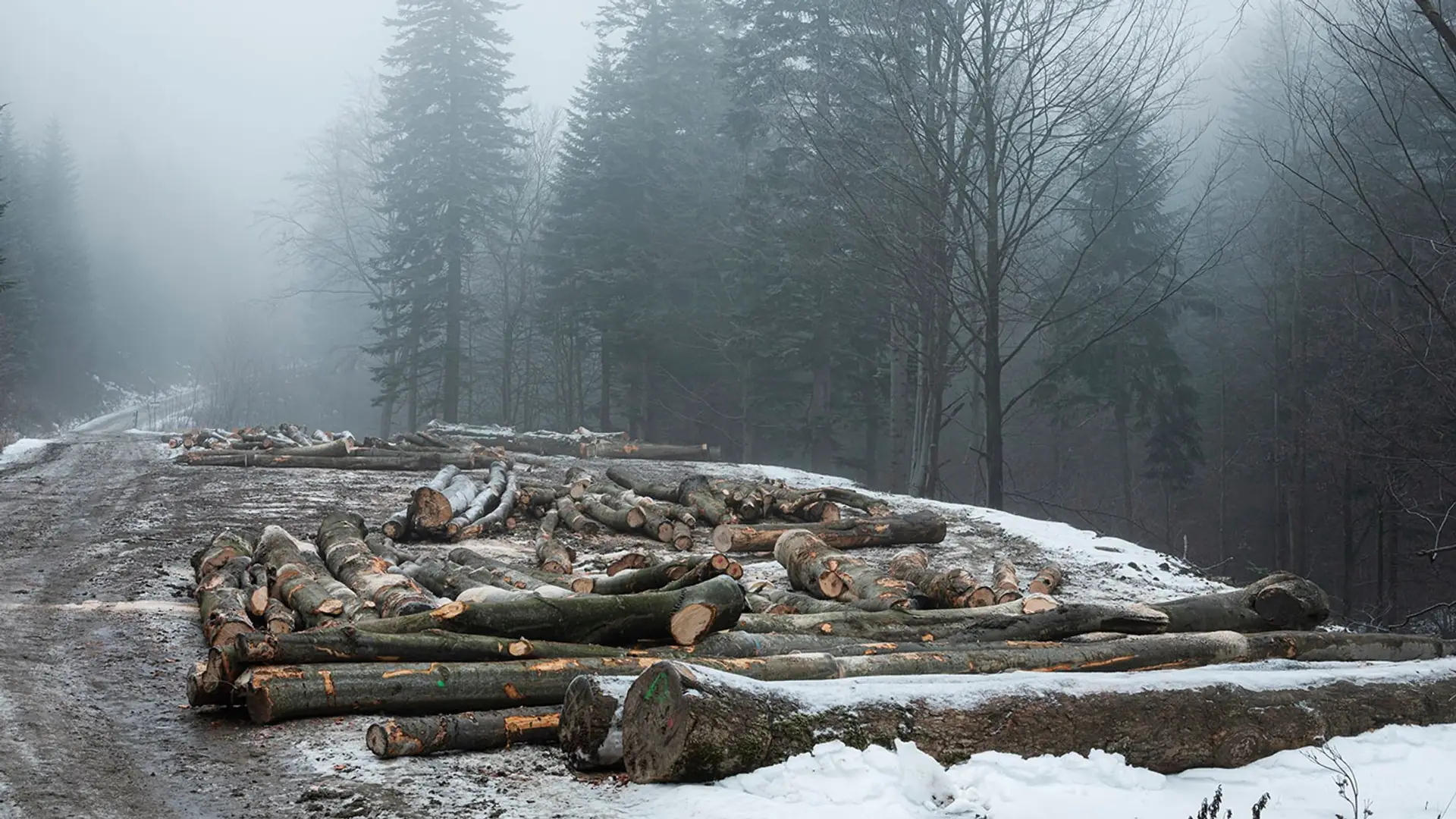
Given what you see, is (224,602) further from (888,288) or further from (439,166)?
(439,166)

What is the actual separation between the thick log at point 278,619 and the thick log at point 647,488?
23.5 feet

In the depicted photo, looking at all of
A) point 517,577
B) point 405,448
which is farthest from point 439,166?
point 517,577

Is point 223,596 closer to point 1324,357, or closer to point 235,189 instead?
point 1324,357

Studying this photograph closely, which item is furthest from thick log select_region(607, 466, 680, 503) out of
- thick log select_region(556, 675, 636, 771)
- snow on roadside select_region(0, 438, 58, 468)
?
snow on roadside select_region(0, 438, 58, 468)

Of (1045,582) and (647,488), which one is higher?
(647,488)

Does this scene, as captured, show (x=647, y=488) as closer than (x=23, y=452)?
Yes

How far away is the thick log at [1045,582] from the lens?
8938 mm

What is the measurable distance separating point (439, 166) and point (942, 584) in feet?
97.9

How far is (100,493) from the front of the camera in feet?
45.7

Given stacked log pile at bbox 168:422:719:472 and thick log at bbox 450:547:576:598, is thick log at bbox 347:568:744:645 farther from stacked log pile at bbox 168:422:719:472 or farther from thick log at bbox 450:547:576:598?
stacked log pile at bbox 168:422:719:472

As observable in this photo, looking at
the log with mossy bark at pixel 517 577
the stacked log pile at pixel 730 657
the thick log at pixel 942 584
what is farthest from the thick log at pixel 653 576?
the thick log at pixel 942 584

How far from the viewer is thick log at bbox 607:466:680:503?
541 inches

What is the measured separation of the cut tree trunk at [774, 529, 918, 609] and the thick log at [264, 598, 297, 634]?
12.9 ft

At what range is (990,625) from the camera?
234 inches
